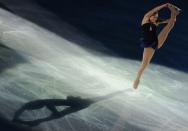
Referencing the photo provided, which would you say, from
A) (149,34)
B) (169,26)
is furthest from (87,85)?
(169,26)

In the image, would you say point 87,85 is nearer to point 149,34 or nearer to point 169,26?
point 149,34

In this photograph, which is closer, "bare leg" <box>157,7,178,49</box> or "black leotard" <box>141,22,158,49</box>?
"black leotard" <box>141,22,158,49</box>

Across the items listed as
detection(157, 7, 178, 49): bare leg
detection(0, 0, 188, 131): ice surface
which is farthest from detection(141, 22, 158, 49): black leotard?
detection(0, 0, 188, 131): ice surface

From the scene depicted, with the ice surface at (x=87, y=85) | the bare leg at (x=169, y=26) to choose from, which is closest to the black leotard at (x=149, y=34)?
the bare leg at (x=169, y=26)

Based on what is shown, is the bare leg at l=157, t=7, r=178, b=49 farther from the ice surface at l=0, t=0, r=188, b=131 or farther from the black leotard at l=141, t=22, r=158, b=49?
the ice surface at l=0, t=0, r=188, b=131

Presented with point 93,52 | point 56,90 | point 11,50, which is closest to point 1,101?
point 56,90

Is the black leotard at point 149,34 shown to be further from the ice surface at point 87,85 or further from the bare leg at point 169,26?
the ice surface at point 87,85

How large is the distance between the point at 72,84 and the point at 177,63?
2429mm

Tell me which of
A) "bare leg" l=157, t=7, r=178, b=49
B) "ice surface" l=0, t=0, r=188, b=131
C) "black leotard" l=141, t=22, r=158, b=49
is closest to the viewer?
"ice surface" l=0, t=0, r=188, b=131

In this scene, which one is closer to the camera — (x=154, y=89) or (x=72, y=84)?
(x=72, y=84)

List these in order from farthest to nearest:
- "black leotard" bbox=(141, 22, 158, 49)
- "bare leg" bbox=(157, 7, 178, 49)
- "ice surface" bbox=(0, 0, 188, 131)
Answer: "bare leg" bbox=(157, 7, 178, 49) < "black leotard" bbox=(141, 22, 158, 49) < "ice surface" bbox=(0, 0, 188, 131)

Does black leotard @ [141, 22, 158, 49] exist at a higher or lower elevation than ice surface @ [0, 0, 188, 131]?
higher

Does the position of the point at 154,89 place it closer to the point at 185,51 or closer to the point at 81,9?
the point at 185,51

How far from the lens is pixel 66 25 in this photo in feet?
28.4
